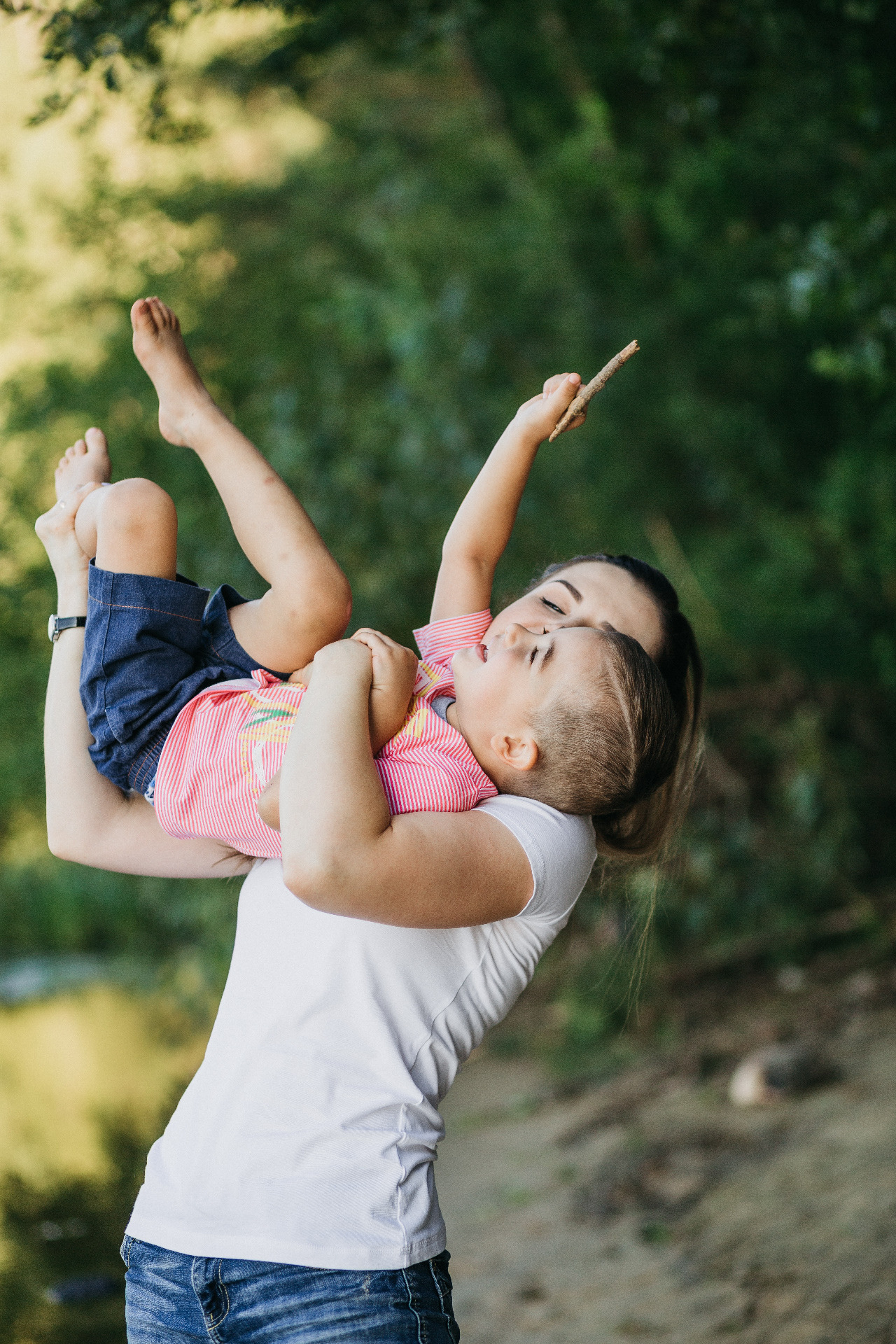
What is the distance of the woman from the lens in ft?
3.60

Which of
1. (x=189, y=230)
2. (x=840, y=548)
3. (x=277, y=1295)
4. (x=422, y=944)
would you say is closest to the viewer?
(x=277, y=1295)

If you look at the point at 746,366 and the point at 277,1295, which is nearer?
the point at 277,1295

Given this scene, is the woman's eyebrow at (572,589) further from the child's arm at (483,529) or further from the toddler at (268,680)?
the child's arm at (483,529)

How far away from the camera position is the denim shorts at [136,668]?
1271 millimetres

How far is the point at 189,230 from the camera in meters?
8.21

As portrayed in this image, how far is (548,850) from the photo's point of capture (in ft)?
3.99

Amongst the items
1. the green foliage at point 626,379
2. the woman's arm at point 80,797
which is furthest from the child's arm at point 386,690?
the green foliage at point 626,379

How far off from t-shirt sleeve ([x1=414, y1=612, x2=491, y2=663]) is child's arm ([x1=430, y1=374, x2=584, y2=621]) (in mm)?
32

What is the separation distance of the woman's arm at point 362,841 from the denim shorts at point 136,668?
8.0 inches

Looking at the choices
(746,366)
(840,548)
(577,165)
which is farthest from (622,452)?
(840,548)

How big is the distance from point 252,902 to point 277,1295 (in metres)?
0.38

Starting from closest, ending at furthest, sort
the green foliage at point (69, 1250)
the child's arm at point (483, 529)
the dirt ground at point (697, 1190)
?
the child's arm at point (483, 529)
the dirt ground at point (697, 1190)
the green foliage at point (69, 1250)

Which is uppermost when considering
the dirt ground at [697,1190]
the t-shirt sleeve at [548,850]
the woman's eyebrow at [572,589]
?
the woman's eyebrow at [572,589]

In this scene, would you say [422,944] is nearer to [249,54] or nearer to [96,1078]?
[96,1078]
